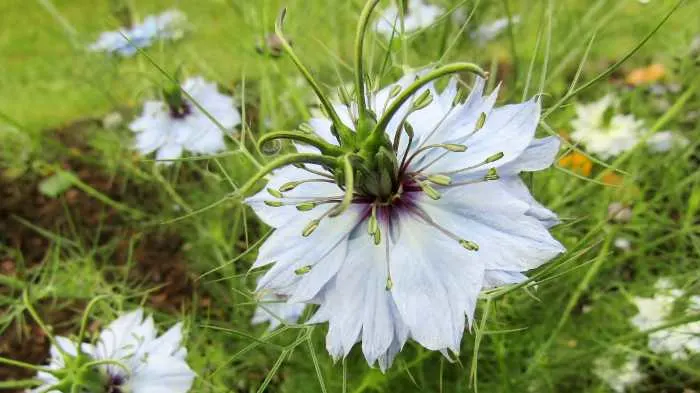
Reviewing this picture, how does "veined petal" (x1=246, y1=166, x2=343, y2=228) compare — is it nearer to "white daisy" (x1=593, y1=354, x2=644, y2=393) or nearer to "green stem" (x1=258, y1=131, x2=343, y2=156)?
"green stem" (x1=258, y1=131, x2=343, y2=156)

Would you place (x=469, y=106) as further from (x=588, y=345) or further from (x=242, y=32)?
(x=242, y=32)

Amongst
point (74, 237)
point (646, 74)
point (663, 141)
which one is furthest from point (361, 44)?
point (646, 74)

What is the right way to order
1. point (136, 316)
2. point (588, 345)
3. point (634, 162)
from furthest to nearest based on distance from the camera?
point (634, 162), point (588, 345), point (136, 316)

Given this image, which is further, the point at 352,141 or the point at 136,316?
the point at 136,316

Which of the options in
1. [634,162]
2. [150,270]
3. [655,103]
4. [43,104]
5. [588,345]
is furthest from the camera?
[43,104]

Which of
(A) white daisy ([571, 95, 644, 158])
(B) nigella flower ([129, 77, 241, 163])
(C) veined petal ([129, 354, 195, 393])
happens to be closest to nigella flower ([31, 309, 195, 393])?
(C) veined petal ([129, 354, 195, 393])

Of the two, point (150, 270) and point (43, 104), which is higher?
point (43, 104)

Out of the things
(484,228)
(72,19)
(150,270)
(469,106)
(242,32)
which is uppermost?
(72,19)

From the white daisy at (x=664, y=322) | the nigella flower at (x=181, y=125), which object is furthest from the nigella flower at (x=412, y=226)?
the nigella flower at (x=181, y=125)

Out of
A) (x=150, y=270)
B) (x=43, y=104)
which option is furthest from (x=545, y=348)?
(x=43, y=104)
